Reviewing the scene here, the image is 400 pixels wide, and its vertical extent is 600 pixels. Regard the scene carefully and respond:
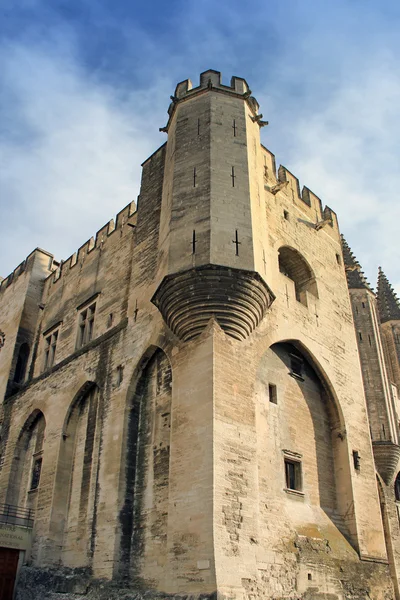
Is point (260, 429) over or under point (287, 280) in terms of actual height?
under

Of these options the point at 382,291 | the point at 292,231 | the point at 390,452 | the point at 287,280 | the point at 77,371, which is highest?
the point at 382,291

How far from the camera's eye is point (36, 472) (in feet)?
52.5

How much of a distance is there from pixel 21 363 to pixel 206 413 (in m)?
A: 11.3

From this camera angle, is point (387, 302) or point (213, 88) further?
point (387, 302)

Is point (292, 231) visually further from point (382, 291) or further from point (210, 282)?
point (382, 291)

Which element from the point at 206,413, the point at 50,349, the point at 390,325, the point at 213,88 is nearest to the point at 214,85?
the point at 213,88

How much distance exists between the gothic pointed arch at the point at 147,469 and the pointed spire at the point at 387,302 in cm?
1685

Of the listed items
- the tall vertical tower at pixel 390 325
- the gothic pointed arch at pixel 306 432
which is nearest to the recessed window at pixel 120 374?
the gothic pointed arch at pixel 306 432

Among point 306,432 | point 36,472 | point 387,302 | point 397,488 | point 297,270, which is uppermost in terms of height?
point 387,302

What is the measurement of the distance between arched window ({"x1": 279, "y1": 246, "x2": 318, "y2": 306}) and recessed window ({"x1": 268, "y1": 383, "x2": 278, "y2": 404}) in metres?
3.67

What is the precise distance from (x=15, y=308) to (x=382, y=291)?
57.5 ft

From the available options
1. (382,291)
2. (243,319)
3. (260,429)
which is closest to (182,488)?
(260,429)

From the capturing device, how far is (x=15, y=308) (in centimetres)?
2147

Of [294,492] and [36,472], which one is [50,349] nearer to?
[36,472]
